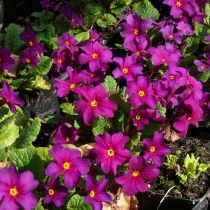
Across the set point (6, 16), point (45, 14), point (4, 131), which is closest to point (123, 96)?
point (4, 131)

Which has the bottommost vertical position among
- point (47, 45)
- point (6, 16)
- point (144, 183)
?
point (6, 16)

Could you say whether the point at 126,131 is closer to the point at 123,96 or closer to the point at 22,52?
the point at 123,96

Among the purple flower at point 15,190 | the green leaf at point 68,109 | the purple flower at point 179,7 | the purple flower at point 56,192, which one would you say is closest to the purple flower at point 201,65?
the purple flower at point 179,7

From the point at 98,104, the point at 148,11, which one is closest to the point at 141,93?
the point at 98,104

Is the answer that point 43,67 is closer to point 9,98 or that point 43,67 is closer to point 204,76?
point 9,98

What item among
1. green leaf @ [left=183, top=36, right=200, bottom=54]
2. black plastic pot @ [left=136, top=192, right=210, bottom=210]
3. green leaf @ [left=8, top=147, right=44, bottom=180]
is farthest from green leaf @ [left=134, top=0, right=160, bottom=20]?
green leaf @ [left=8, top=147, right=44, bottom=180]

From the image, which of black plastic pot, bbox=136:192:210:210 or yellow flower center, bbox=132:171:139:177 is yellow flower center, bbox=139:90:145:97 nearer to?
yellow flower center, bbox=132:171:139:177
